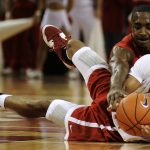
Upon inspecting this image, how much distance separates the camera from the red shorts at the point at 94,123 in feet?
13.1

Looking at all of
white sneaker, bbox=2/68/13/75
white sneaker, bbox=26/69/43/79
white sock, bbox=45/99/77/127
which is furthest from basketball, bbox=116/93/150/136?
white sneaker, bbox=2/68/13/75

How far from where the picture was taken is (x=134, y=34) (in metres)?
4.21

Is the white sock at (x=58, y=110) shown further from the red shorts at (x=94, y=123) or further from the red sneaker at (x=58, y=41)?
the red sneaker at (x=58, y=41)

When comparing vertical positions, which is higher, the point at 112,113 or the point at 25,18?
the point at 112,113

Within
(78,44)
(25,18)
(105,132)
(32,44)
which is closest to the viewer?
(105,132)

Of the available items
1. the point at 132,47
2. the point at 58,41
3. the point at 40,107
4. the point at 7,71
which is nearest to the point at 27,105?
the point at 40,107

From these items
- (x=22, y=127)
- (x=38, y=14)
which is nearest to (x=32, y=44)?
(x=38, y=14)

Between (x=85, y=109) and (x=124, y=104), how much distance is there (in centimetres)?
45

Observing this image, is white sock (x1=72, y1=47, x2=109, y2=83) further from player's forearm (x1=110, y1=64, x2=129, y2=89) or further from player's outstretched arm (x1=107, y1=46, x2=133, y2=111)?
player's forearm (x1=110, y1=64, x2=129, y2=89)

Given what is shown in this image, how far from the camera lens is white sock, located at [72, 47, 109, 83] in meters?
4.31

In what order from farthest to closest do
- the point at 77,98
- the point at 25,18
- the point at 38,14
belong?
1. the point at 25,18
2. the point at 38,14
3. the point at 77,98

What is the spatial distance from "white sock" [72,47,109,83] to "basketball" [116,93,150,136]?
0.61 meters

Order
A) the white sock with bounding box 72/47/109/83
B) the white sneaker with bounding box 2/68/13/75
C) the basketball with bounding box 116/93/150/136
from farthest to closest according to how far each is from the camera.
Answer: the white sneaker with bounding box 2/68/13/75 → the white sock with bounding box 72/47/109/83 → the basketball with bounding box 116/93/150/136

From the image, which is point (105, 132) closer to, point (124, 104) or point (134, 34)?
point (124, 104)
